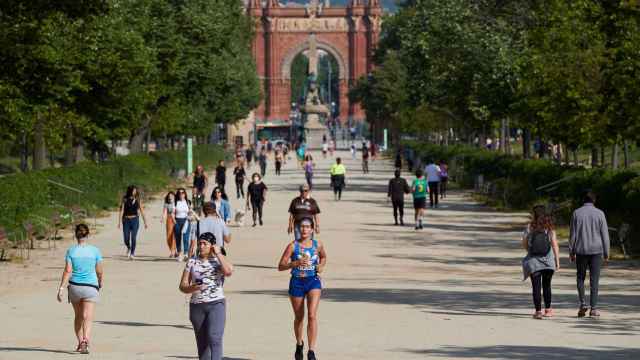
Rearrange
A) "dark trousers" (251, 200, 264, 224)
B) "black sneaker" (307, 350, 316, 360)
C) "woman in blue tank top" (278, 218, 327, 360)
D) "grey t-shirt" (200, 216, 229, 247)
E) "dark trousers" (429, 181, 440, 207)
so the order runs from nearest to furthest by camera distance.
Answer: "black sneaker" (307, 350, 316, 360) → "woman in blue tank top" (278, 218, 327, 360) → "grey t-shirt" (200, 216, 229, 247) → "dark trousers" (251, 200, 264, 224) → "dark trousers" (429, 181, 440, 207)

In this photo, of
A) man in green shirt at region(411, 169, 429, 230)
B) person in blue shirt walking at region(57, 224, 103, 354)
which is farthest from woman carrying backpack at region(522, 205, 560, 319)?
man in green shirt at region(411, 169, 429, 230)

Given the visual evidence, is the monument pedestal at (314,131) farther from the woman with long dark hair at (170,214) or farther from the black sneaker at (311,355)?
the black sneaker at (311,355)

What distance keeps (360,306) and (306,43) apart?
162 meters

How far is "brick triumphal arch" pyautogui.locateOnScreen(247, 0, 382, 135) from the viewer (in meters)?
180

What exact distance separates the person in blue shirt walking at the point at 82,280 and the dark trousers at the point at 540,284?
5257 mm

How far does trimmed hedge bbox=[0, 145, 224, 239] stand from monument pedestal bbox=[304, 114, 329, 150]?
65848mm

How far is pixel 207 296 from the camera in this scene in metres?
12.8

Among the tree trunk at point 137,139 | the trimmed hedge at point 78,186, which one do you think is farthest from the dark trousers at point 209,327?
the tree trunk at point 137,139

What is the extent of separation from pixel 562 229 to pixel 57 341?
19.8 m

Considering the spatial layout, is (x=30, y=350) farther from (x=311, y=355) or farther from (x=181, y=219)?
(x=181, y=219)

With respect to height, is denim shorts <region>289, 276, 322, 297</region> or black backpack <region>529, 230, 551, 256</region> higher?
black backpack <region>529, 230, 551, 256</region>

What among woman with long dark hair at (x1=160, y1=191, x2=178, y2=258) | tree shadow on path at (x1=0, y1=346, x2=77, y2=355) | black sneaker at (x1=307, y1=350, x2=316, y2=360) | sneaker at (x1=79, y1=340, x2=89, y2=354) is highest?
woman with long dark hair at (x1=160, y1=191, x2=178, y2=258)

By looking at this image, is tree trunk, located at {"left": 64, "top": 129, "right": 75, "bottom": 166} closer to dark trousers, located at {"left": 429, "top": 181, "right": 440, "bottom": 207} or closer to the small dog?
dark trousers, located at {"left": 429, "top": 181, "right": 440, "bottom": 207}

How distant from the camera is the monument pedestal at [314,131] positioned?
13488 centimetres
